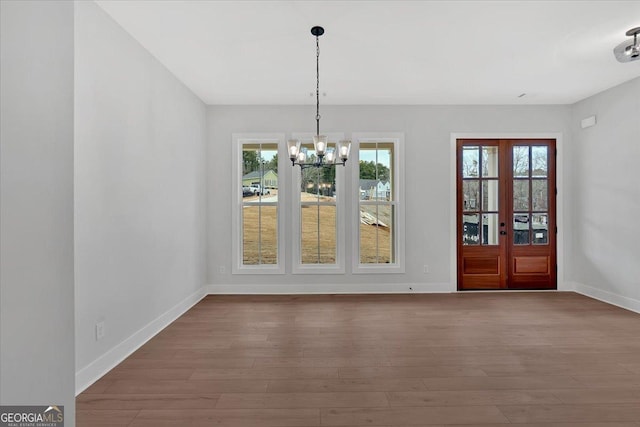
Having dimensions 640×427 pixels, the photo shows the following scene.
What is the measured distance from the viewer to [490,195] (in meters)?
5.34

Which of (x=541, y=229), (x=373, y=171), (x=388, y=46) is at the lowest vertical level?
(x=541, y=229)

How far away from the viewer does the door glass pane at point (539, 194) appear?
5348 millimetres

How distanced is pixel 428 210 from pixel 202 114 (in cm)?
371

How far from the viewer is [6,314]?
884mm

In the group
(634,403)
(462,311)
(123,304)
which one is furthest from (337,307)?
(634,403)

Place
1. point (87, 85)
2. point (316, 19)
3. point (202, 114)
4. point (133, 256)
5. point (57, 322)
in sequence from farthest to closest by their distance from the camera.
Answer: point (202, 114), point (133, 256), point (316, 19), point (87, 85), point (57, 322)

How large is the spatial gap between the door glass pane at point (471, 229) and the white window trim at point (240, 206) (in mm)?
2835

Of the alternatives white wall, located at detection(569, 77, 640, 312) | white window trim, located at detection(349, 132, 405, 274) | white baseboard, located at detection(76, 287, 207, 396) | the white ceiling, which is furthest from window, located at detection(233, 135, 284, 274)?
white wall, located at detection(569, 77, 640, 312)

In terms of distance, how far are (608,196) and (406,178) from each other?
2696mm

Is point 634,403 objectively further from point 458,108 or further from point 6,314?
point 458,108

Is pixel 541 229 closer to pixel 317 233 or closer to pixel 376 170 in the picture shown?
pixel 376 170

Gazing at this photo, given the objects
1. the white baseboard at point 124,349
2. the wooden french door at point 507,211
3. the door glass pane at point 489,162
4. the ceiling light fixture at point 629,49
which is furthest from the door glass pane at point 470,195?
the white baseboard at point 124,349

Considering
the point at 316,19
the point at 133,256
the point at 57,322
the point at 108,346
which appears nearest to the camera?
the point at 57,322

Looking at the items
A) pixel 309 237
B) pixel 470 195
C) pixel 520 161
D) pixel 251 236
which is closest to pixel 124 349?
pixel 251 236
